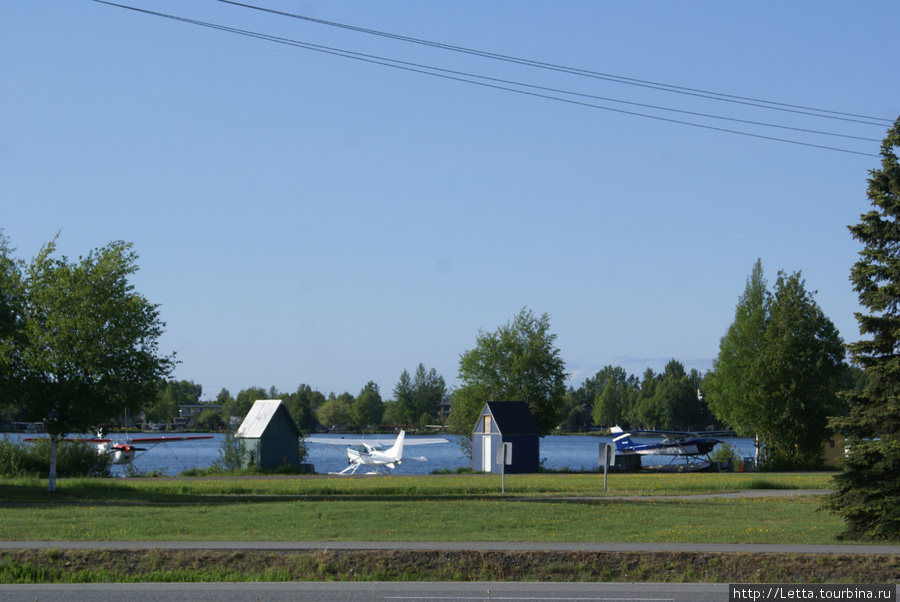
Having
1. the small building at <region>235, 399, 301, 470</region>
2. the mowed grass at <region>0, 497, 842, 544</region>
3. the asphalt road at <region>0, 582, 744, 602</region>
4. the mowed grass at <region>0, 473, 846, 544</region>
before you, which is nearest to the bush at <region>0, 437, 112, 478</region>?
the small building at <region>235, 399, 301, 470</region>

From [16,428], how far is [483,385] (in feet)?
390

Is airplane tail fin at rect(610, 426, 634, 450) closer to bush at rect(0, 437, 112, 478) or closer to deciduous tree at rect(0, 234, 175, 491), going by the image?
bush at rect(0, 437, 112, 478)

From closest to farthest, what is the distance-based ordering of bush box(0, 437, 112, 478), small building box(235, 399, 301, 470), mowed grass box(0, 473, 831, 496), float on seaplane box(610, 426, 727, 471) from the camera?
mowed grass box(0, 473, 831, 496) < bush box(0, 437, 112, 478) < small building box(235, 399, 301, 470) < float on seaplane box(610, 426, 727, 471)

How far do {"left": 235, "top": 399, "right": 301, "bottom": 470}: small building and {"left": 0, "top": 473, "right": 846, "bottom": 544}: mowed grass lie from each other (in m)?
19.4

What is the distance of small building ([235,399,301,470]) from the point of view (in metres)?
53.3

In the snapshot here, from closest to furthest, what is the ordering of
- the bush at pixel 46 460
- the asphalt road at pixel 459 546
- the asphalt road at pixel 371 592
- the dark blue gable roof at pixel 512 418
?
the asphalt road at pixel 371 592, the asphalt road at pixel 459 546, the bush at pixel 46 460, the dark blue gable roof at pixel 512 418

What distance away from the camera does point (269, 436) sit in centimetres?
5416

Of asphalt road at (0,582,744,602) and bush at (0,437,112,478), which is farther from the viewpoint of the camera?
bush at (0,437,112,478)

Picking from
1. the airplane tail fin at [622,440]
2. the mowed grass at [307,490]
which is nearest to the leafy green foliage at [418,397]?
the airplane tail fin at [622,440]

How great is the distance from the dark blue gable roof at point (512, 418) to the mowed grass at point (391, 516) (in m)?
25.1

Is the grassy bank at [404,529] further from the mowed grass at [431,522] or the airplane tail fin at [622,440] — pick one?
the airplane tail fin at [622,440]

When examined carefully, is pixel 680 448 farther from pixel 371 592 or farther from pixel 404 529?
pixel 371 592

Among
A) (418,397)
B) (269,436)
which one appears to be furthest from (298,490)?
(418,397)

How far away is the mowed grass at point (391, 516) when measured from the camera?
19078 mm
